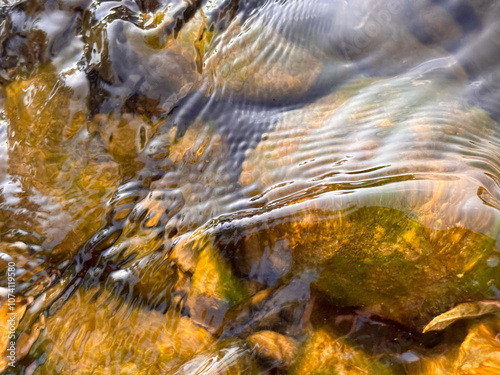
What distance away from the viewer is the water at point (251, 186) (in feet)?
6.06

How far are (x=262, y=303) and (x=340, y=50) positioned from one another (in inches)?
74.4

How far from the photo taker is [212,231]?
2.21m

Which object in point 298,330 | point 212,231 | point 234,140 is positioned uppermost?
point 234,140

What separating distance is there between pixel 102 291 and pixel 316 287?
1.22m

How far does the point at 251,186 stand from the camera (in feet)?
7.84

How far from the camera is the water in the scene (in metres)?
1.85

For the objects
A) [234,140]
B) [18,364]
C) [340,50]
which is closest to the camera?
[18,364]

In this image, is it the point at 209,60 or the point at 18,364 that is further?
the point at 209,60

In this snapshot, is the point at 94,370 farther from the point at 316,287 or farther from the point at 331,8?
the point at 331,8

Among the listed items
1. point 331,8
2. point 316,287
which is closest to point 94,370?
point 316,287

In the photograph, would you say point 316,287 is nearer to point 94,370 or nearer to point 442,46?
point 94,370

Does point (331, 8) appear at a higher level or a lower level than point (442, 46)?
higher

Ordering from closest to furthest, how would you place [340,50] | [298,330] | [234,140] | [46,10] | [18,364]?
[298,330], [18,364], [234,140], [340,50], [46,10]

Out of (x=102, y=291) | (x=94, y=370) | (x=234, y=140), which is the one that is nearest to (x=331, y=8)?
(x=234, y=140)
